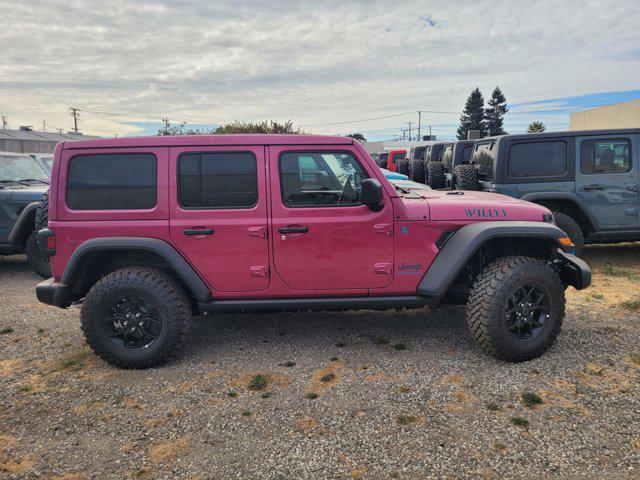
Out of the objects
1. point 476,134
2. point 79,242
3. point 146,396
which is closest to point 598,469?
point 146,396

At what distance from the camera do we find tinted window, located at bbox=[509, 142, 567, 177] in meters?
6.41

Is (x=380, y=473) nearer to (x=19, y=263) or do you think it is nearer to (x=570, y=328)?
(x=570, y=328)

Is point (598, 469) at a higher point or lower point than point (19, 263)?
lower

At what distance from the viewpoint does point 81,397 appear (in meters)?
3.39

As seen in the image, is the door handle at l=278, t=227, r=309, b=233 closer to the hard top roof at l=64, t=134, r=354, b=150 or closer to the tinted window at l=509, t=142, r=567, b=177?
the hard top roof at l=64, t=134, r=354, b=150

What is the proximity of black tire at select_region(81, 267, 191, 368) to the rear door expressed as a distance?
1.09 ft

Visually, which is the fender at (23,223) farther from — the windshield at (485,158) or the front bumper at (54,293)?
the windshield at (485,158)

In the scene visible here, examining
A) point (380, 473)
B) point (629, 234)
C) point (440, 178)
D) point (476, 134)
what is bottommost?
point (380, 473)

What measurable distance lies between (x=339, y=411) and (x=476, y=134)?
995cm

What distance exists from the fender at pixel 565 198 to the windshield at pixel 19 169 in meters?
8.06

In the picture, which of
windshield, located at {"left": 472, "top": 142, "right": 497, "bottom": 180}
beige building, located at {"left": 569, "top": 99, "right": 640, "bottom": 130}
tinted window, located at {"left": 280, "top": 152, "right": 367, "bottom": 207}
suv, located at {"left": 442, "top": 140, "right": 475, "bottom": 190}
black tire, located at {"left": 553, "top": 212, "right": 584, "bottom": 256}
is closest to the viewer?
tinted window, located at {"left": 280, "top": 152, "right": 367, "bottom": 207}

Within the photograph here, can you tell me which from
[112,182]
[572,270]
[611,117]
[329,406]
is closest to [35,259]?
[112,182]

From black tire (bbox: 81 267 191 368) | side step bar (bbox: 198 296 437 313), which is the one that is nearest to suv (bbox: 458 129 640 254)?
side step bar (bbox: 198 296 437 313)

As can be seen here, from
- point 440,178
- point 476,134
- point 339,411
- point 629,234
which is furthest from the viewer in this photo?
point 476,134
